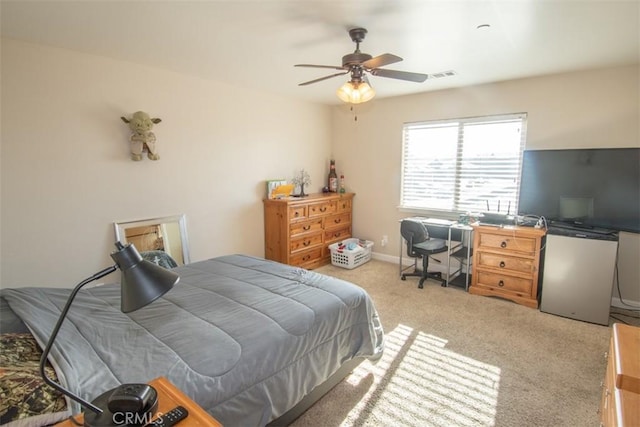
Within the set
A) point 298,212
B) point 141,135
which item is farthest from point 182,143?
point 298,212

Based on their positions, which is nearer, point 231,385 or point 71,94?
point 231,385

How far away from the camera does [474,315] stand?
3.23 m

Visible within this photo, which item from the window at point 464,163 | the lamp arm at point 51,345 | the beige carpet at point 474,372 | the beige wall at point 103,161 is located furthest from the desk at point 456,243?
the lamp arm at point 51,345

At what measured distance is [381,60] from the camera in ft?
7.31

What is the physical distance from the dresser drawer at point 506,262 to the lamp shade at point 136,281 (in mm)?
3577

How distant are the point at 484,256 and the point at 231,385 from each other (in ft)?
10.5

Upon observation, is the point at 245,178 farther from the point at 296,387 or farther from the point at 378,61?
the point at 296,387

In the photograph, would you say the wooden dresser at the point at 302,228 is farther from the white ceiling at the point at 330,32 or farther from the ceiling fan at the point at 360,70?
the ceiling fan at the point at 360,70

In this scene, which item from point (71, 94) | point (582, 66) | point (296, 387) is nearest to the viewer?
point (296, 387)

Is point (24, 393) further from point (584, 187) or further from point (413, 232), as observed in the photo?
point (584, 187)

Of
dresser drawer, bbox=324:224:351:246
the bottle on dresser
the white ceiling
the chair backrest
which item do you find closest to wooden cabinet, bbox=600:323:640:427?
the white ceiling

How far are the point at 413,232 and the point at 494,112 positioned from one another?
1.74 metres

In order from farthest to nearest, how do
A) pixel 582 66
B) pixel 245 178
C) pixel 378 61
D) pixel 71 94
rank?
pixel 245 178 → pixel 582 66 → pixel 71 94 → pixel 378 61

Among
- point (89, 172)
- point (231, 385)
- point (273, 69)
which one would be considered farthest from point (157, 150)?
point (231, 385)
